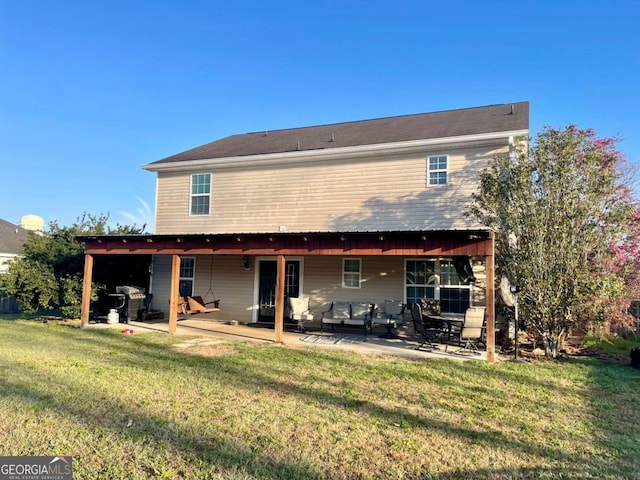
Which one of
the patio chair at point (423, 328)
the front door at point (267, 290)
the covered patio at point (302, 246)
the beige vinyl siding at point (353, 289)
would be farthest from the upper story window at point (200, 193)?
the patio chair at point (423, 328)

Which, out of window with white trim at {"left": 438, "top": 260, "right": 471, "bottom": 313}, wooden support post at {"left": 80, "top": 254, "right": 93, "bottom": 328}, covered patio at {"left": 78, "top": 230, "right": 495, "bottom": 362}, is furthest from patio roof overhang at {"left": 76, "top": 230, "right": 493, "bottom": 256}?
window with white trim at {"left": 438, "top": 260, "right": 471, "bottom": 313}

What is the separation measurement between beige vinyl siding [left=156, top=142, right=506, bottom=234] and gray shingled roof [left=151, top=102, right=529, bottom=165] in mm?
565

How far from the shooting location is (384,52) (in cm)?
1463

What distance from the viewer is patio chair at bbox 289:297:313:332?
416 inches

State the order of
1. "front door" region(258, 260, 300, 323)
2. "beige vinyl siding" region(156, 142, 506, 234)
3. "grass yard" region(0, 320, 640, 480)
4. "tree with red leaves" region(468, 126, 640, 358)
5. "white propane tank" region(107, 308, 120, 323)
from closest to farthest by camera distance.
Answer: "grass yard" region(0, 320, 640, 480)
"tree with red leaves" region(468, 126, 640, 358)
"beige vinyl siding" region(156, 142, 506, 234)
"white propane tank" region(107, 308, 120, 323)
"front door" region(258, 260, 300, 323)

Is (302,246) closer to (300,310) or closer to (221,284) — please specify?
(300,310)

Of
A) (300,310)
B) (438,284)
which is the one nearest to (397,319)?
(438,284)

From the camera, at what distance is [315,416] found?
4.12m

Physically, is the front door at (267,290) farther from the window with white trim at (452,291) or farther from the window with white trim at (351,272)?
the window with white trim at (452,291)

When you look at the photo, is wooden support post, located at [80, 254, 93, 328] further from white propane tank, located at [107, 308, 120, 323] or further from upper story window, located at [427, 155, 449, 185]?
upper story window, located at [427, 155, 449, 185]

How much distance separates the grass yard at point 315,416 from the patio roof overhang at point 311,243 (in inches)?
87.3

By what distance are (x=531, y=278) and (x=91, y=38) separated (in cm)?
1539

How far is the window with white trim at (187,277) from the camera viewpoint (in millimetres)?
13164

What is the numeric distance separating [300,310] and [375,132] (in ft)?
20.1
